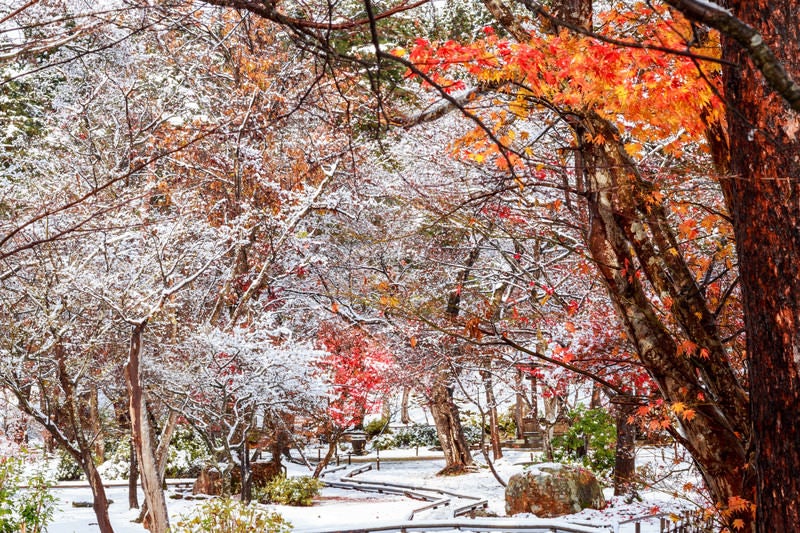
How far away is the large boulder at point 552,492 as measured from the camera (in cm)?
1425

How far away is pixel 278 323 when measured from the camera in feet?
62.3

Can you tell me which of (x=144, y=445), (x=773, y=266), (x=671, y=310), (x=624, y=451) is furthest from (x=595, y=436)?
(x=773, y=266)

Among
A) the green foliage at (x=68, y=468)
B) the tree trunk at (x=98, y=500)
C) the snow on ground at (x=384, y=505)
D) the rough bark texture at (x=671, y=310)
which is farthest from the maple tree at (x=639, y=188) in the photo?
the green foliage at (x=68, y=468)

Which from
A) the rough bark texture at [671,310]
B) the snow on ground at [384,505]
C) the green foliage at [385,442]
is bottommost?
the snow on ground at [384,505]

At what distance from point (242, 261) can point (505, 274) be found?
5736 millimetres

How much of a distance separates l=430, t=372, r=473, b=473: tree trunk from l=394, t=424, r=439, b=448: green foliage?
359 inches

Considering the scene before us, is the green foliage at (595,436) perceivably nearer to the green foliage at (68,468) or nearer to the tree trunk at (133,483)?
the tree trunk at (133,483)

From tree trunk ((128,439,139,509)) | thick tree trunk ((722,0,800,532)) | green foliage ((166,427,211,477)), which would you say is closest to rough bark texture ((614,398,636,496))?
tree trunk ((128,439,139,509))

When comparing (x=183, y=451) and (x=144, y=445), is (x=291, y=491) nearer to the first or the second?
(x=183, y=451)

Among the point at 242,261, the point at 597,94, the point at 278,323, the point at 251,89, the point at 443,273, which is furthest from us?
the point at 443,273

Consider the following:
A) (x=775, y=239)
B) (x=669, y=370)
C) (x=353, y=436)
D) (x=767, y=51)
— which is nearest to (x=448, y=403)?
(x=353, y=436)

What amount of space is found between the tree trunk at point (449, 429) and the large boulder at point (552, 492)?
5.76 m

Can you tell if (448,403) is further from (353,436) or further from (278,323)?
(353,436)

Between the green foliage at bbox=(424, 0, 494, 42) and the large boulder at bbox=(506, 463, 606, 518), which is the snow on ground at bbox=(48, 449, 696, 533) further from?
the green foliage at bbox=(424, 0, 494, 42)
